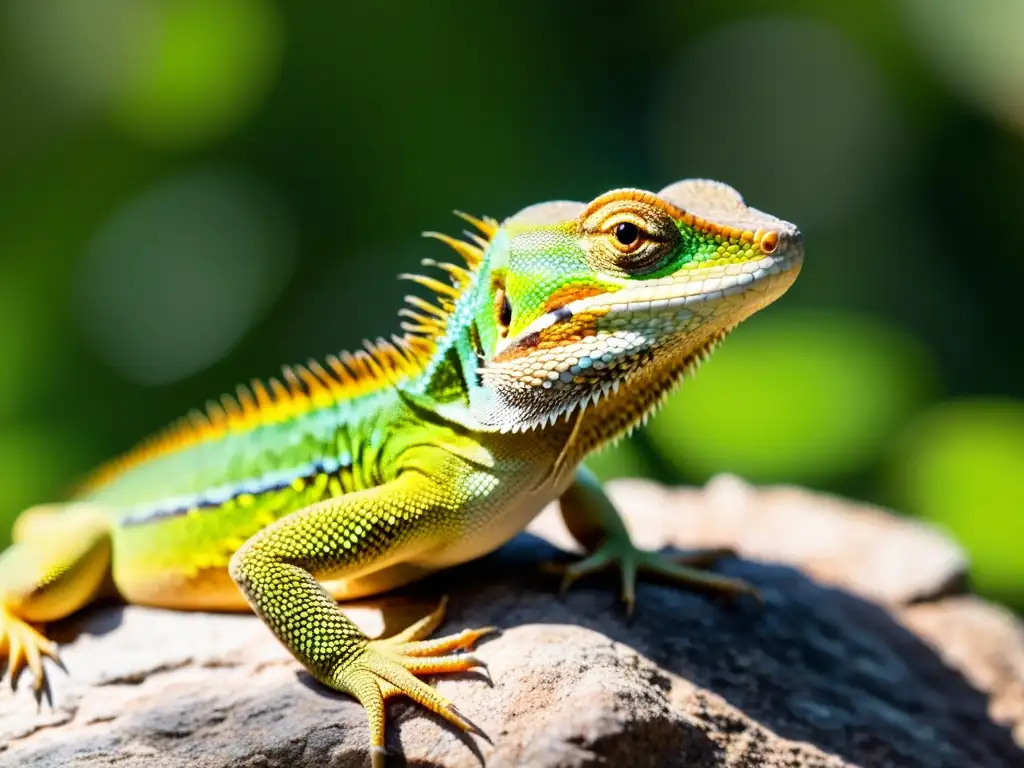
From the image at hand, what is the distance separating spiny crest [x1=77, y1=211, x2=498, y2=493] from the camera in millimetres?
3650

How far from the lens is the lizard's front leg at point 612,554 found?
12.5 feet

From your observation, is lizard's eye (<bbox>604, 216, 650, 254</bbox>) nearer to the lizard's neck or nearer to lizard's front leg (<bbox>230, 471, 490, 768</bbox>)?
the lizard's neck

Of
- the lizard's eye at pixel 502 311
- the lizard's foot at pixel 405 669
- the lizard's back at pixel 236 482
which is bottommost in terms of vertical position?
the lizard's foot at pixel 405 669

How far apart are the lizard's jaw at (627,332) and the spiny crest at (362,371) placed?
19.1 inches

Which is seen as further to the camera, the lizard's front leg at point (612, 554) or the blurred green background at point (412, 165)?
the blurred green background at point (412, 165)

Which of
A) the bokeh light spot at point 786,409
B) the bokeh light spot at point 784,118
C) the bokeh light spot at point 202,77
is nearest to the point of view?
the bokeh light spot at point 786,409

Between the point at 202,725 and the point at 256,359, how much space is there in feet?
16.7

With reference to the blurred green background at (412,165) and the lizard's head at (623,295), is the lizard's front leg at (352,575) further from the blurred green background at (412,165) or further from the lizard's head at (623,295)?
the blurred green background at (412,165)

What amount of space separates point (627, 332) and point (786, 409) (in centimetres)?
394

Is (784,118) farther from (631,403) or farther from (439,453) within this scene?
(439,453)

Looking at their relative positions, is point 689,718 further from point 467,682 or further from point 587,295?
point 587,295

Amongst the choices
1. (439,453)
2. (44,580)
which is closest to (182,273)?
(44,580)

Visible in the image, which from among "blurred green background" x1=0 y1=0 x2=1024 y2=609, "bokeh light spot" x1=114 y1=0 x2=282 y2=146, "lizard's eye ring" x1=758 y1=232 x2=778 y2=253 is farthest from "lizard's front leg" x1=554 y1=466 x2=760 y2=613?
"bokeh light spot" x1=114 y1=0 x2=282 y2=146

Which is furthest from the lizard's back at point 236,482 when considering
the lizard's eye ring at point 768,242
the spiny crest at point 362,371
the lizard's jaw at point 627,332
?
the lizard's eye ring at point 768,242
